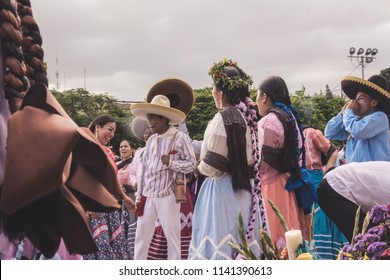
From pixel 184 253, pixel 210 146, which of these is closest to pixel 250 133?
pixel 210 146

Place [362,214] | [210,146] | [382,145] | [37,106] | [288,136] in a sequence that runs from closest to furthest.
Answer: [37,106], [362,214], [210,146], [288,136], [382,145]

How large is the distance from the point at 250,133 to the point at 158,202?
1.44 m

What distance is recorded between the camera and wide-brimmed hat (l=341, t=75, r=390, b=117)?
17.3 feet

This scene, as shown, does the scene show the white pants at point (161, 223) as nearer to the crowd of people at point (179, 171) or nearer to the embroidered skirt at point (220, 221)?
the crowd of people at point (179, 171)

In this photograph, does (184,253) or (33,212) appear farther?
(184,253)

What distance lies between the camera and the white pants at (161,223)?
221 inches

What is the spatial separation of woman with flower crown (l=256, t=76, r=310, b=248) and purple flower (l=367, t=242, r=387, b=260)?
2.97 meters

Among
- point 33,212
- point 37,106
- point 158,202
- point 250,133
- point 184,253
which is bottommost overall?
point 184,253

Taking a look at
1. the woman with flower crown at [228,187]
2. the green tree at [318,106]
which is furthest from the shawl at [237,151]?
the green tree at [318,106]

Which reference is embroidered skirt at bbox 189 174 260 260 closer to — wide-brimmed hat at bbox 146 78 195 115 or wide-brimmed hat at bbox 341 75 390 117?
wide-brimmed hat at bbox 341 75 390 117

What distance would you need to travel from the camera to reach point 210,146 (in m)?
4.48

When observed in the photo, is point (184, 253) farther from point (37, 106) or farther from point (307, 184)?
point (37, 106)

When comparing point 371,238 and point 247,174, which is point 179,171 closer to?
point 247,174

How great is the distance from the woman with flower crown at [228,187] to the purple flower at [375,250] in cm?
251
